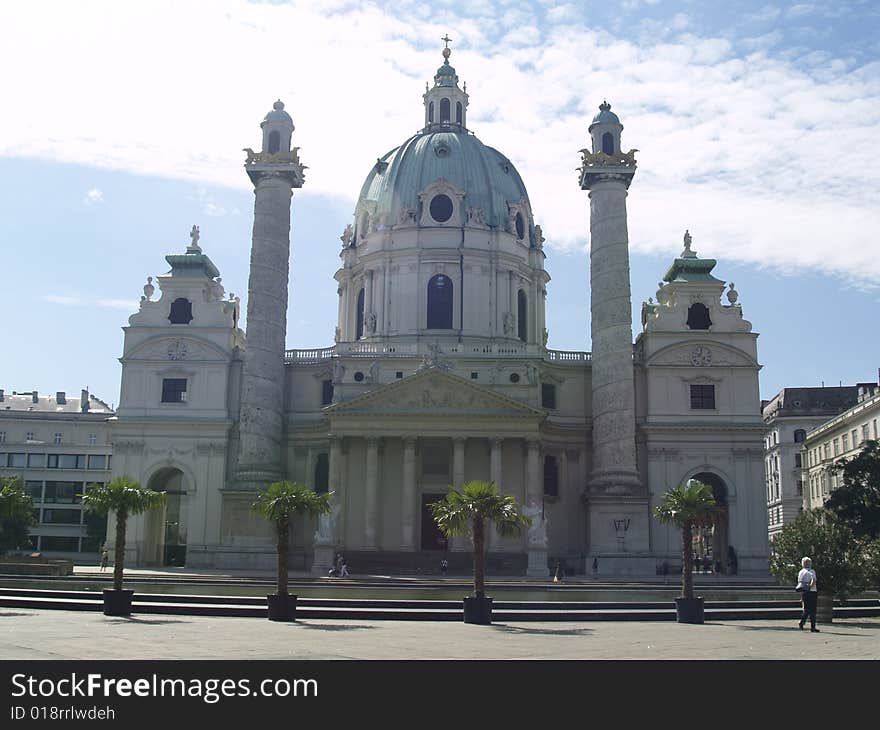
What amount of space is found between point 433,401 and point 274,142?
19.8 meters

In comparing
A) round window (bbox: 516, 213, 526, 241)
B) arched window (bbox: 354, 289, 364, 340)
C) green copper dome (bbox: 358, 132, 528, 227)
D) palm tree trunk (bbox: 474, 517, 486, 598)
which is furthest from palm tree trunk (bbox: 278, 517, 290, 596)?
round window (bbox: 516, 213, 526, 241)

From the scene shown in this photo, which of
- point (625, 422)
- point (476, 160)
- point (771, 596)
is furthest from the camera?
point (476, 160)

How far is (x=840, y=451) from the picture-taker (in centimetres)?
8062

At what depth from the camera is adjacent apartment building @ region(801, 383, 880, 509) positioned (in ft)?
240

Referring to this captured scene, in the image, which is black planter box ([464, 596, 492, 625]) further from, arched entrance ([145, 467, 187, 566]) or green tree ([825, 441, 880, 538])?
arched entrance ([145, 467, 187, 566])

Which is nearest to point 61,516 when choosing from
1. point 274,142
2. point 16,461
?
point 16,461

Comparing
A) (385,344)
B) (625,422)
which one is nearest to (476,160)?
(385,344)

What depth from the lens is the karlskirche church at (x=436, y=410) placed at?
5975cm

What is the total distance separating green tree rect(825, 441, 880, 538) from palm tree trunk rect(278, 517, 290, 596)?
40.7 meters

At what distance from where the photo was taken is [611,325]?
60031 mm

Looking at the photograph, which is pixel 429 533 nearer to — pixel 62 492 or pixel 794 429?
pixel 62 492
